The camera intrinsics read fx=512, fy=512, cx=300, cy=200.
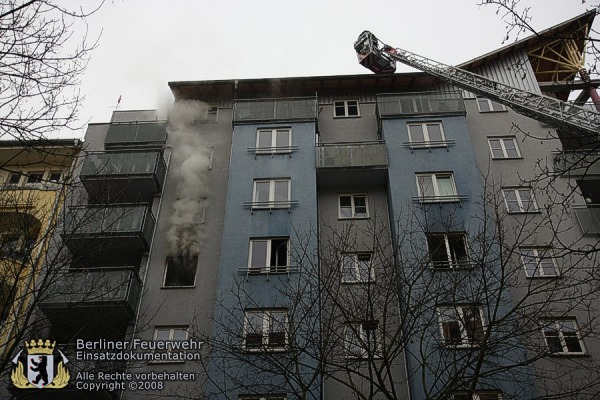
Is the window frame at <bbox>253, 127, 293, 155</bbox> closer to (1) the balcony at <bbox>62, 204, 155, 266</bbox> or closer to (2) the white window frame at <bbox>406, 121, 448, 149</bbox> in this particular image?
(2) the white window frame at <bbox>406, 121, 448, 149</bbox>

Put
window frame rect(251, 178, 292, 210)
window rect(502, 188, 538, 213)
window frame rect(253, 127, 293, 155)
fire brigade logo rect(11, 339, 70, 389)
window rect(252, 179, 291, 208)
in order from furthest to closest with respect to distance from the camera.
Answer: window frame rect(253, 127, 293, 155) < window rect(252, 179, 291, 208) < window frame rect(251, 178, 292, 210) < window rect(502, 188, 538, 213) < fire brigade logo rect(11, 339, 70, 389)

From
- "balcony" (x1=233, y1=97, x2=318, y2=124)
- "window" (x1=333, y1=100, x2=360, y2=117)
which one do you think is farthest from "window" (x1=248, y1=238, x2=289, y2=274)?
"window" (x1=333, y1=100, x2=360, y2=117)

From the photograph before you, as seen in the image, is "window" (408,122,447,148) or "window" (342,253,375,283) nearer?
"window" (342,253,375,283)

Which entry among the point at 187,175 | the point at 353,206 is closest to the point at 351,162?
the point at 353,206

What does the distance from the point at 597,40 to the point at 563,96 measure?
22.5m

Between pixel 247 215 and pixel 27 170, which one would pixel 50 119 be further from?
pixel 27 170

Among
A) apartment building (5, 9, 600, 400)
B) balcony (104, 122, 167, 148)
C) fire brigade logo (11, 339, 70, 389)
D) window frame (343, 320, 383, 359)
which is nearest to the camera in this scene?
window frame (343, 320, 383, 359)

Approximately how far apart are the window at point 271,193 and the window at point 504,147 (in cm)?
889

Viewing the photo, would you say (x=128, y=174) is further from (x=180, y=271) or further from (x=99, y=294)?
(x=99, y=294)

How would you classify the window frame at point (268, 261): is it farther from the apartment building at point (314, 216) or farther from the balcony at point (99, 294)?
the balcony at point (99, 294)

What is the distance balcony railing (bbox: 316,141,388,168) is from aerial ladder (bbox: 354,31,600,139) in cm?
547

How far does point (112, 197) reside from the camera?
1989cm

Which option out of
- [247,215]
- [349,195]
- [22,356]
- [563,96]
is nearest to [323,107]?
[349,195]

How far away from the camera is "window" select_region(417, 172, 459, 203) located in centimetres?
1927
